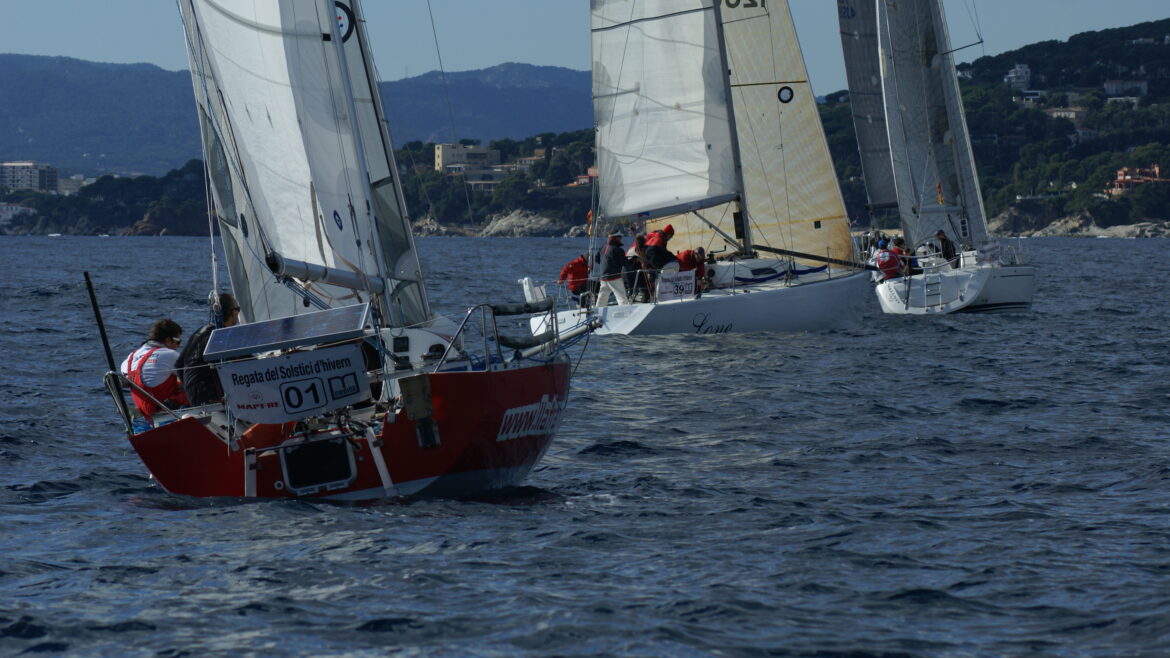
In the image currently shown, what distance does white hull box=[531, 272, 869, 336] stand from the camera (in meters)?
22.2

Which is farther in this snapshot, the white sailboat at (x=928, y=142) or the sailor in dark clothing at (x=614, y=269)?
the white sailboat at (x=928, y=142)

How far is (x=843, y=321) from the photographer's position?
943 inches

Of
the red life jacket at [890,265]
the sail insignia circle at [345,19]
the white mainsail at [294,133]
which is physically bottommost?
the red life jacket at [890,265]

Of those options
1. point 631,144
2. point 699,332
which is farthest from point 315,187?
point 631,144

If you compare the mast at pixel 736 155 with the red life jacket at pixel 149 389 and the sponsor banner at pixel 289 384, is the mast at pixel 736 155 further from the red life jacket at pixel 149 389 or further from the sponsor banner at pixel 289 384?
the sponsor banner at pixel 289 384

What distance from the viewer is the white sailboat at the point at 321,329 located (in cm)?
957

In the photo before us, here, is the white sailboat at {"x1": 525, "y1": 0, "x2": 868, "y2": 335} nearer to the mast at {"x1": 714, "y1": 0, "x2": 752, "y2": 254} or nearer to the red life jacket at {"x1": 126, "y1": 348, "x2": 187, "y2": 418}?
the mast at {"x1": 714, "y1": 0, "x2": 752, "y2": 254}

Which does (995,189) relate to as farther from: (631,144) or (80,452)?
(80,452)

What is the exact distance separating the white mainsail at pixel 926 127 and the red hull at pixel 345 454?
2217 cm

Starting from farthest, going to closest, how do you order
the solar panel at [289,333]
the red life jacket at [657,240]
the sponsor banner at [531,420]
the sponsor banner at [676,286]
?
the red life jacket at [657,240] < the sponsor banner at [676,286] < the sponsor banner at [531,420] < the solar panel at [289,333]

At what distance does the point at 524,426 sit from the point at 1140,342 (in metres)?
15.3

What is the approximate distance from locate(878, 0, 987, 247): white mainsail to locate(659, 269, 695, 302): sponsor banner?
9.65 metres

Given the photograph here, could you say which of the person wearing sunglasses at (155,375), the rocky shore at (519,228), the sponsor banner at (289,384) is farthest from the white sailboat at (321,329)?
the rocky shore at (519,228)

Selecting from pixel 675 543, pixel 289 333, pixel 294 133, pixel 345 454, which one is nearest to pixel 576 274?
pixel 294 133
